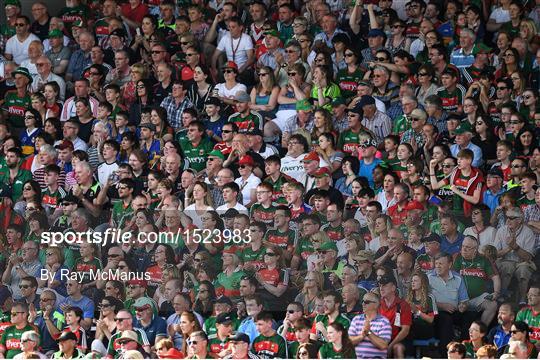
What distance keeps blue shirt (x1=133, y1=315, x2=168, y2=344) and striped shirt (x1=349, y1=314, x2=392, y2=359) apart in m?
1.76

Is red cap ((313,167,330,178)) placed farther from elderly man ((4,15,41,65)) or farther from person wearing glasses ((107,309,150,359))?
elderly man ((4,15,41,65))

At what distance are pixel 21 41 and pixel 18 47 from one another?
0.28 ft

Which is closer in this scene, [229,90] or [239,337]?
[239,337]

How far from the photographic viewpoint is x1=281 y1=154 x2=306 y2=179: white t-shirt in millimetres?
17688

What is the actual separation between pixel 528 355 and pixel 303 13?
19.0ft

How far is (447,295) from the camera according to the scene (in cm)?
1588

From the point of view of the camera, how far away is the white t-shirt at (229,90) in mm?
18906

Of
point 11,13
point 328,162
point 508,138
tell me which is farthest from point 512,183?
point 11,13

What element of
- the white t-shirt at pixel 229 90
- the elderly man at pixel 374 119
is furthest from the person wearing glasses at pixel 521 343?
the white t-shirt at pixel 229 90

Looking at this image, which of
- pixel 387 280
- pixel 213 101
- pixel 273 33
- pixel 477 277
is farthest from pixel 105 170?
pixel 477 277

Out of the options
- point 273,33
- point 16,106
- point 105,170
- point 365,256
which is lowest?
point 365,256

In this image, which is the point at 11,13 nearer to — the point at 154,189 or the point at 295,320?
the point at 154,189

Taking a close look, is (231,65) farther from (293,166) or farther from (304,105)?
(293,166)

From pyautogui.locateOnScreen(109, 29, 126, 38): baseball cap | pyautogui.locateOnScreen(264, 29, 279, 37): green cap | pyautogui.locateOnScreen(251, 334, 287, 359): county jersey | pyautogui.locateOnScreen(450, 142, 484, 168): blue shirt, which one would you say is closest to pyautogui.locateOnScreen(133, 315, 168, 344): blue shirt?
pyautogui.locateOnScreen(251, 334, 287, 359): county jersey
